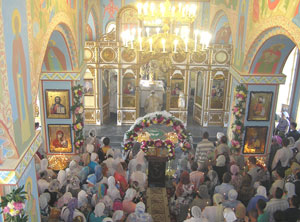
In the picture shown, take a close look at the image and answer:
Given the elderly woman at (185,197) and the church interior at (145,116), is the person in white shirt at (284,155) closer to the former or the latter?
the church interior at (145,116)

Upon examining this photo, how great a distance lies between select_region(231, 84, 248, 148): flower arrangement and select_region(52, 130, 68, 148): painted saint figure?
5.95 m

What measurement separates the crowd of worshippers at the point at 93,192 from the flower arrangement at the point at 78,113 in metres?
1.79

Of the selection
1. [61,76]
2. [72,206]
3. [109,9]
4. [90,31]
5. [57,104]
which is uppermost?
[109,9]

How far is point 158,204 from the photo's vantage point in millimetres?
10031

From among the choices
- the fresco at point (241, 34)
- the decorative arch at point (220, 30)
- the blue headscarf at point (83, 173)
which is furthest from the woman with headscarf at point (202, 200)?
the decorative arch at point (220, 30)

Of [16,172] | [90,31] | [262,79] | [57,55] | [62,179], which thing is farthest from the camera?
[90,31]

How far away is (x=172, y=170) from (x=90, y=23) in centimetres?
911

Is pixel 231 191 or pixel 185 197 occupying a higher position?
pixel 231 191

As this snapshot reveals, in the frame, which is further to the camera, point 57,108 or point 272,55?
point 57,108

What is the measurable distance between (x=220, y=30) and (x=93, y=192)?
1157cm

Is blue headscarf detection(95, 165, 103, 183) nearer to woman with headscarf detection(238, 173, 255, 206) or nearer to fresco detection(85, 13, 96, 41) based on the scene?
woman with headscarf detection(238, 173, 255, 206)

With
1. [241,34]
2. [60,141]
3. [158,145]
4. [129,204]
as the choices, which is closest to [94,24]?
[60,141]

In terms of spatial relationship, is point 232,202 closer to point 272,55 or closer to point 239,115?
point 239,115

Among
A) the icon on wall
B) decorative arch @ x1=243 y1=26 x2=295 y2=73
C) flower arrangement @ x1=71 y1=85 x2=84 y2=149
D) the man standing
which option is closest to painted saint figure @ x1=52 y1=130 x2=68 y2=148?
flower arrangement @ x1=71 y1=85 x2=84 y2=149
